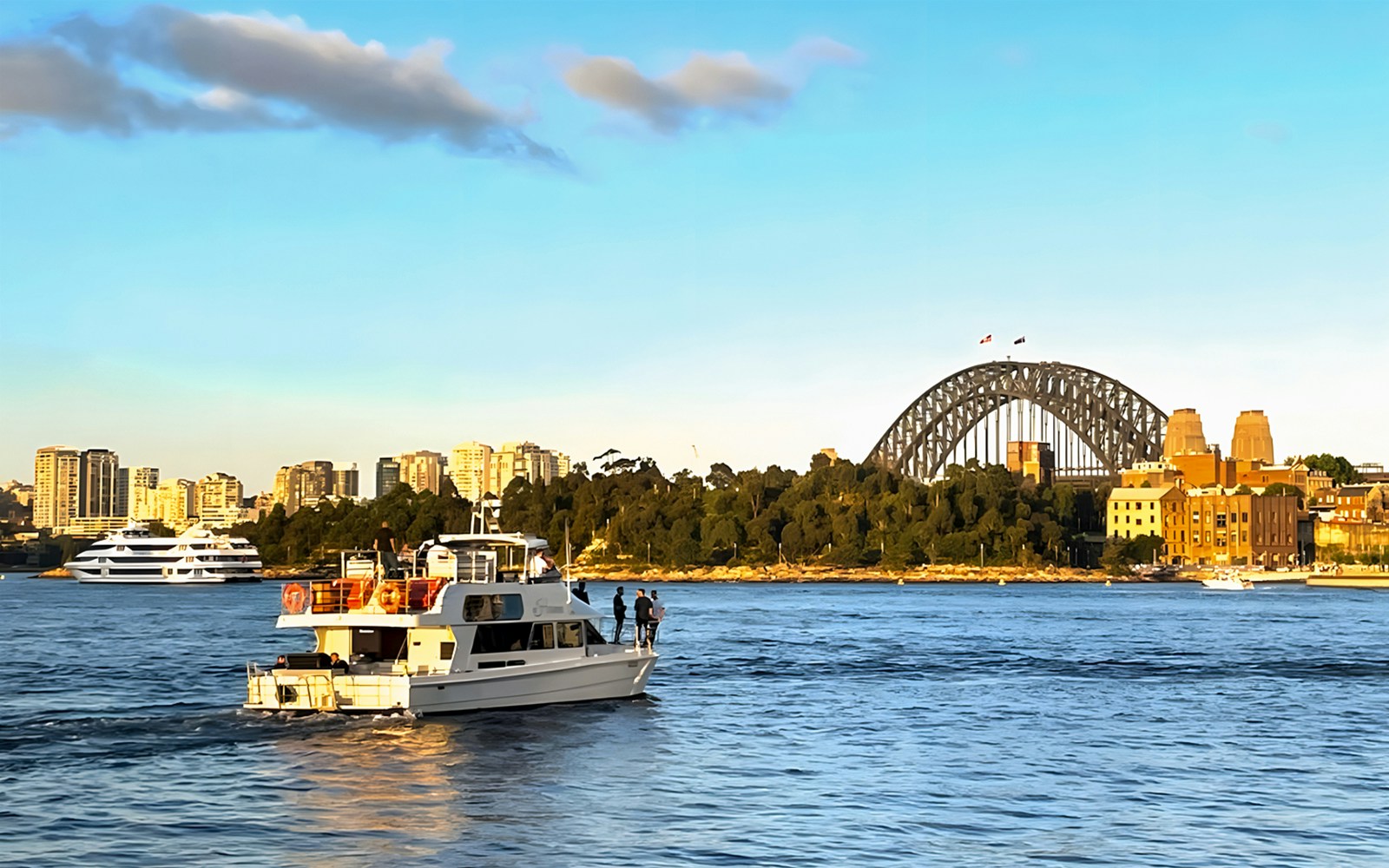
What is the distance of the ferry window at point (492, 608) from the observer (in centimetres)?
4072

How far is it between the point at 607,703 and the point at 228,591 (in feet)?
455

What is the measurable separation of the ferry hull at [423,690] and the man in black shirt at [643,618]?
266cm

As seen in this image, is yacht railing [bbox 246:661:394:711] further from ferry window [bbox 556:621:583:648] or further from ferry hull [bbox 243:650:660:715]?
ferry window [bbox 556:621:583:648]

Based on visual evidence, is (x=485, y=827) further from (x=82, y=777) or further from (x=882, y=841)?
(x=82, y=777)

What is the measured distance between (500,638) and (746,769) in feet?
31.8

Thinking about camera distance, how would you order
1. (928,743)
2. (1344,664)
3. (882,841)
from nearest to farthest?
(882,841)
(928,743)
(1344,664)

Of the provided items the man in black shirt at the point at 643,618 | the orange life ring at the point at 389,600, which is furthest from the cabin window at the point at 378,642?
the man in black shirt at the point at 643,618

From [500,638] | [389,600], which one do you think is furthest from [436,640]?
[500,638]

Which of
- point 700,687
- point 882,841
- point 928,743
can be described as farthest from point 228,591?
point 882,841

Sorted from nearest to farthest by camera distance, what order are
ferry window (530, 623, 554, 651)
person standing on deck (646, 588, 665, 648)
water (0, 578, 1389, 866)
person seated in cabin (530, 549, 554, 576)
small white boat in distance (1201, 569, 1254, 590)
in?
water (0, 578, 1389, 866) < ferry window (530, 623, 554, 651) < person seated in cabin (530, 549, 554, 576) < person standing on deck (646, 588, 665, 648) < small white boat in distance (1201, 569, 1254, 590)

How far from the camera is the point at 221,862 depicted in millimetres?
24516

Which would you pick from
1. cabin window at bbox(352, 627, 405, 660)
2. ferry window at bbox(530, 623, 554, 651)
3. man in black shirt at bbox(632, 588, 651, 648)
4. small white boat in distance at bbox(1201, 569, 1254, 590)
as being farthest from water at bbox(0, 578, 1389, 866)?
small white boat in distance at bbox(1201, 569, 1254, 590)

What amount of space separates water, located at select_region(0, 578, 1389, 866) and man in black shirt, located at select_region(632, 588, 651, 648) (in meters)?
1.86

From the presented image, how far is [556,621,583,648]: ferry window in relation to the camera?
43750 millimetres
